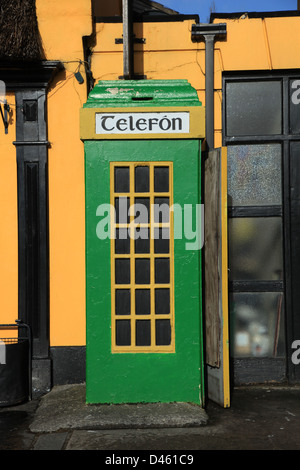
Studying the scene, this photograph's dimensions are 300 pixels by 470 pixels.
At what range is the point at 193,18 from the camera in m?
5.79

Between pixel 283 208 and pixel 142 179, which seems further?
pixel 283 208

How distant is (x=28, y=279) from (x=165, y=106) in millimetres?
2435

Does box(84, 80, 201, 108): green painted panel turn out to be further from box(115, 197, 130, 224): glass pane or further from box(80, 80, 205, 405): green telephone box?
box(115, 197, 130, 224): glass pane

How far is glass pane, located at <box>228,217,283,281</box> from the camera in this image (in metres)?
5.84

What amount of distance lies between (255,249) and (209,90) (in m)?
1.90

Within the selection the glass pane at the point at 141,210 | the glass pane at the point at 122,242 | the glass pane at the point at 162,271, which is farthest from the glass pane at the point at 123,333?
the glass pane at the point at 141,210

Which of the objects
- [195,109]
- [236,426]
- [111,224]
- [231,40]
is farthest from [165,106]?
[236,426]

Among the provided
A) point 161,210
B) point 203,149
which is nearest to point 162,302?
point 161,210

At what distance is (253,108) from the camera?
19.3ft

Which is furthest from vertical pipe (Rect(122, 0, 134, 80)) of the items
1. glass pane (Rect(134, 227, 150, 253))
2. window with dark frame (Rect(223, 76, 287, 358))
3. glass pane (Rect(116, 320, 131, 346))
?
glass pane (Rect(116, 320, 131, 346))

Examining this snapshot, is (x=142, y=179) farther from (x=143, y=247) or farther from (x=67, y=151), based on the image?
(x=67, y=151)

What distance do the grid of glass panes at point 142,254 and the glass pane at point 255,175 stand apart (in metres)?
1.24

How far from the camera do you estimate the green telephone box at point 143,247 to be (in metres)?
4.82
